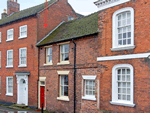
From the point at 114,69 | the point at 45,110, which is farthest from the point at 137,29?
the point at 45,110

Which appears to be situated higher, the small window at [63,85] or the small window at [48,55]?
the small window at [48,55]

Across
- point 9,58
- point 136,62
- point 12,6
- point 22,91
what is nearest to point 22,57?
point 9,58

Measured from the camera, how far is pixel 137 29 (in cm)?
1034

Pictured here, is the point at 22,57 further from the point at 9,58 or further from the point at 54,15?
the point at 54,15

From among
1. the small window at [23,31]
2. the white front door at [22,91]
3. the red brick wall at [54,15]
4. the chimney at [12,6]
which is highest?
the chimney at [12,6]

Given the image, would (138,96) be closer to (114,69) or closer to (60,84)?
(114,69)

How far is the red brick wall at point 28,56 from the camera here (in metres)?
18.8

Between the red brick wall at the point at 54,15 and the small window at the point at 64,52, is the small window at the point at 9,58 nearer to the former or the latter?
the red brick wall at the point at 54,15

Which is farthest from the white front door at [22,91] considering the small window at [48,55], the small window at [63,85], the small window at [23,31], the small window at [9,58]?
the small window at [63,85]

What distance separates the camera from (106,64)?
38.4 feet

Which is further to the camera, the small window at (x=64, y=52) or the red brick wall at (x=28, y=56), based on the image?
the red brick wall at (x=28, y=56)

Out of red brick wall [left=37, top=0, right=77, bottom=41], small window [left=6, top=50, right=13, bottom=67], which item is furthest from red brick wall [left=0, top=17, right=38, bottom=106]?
red brick wall [left=37, top=0, right=77, bottom=41]

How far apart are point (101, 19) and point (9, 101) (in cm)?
1483

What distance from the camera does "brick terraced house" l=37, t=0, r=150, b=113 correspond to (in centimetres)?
1008
